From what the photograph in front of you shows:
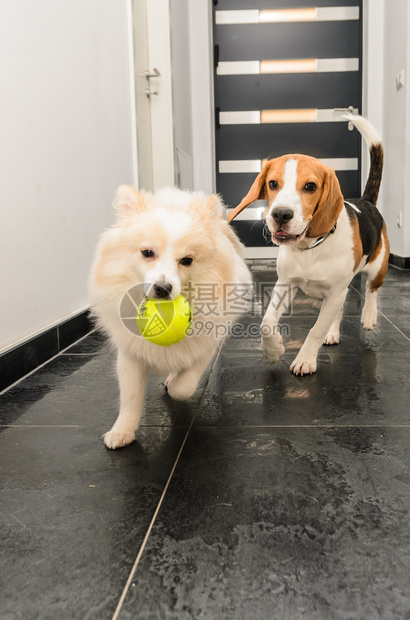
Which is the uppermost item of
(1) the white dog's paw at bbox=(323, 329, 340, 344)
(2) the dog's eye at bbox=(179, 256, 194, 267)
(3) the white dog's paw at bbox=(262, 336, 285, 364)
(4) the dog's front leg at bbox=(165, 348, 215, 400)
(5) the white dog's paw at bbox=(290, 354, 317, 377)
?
(2) the dog's eye at bbox=(179, 256, 194, 267)

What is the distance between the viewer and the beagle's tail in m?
2.65

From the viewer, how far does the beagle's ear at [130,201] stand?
1.54 metres

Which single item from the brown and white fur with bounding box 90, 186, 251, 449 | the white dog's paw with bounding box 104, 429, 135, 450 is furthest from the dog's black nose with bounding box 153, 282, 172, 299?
the white dog's paw with bounding box 104, 429, 135, 450

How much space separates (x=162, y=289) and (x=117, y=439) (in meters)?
0.45

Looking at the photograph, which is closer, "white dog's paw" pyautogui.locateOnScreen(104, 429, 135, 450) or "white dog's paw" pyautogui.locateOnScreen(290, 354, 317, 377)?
"white dog's paw" pyautogui.locateOnScreen(104, 429, 135, 450)

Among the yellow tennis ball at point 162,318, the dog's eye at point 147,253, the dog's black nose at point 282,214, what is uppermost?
the dog's black nose at point 282,214

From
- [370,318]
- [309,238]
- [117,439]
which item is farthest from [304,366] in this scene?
[117,439]

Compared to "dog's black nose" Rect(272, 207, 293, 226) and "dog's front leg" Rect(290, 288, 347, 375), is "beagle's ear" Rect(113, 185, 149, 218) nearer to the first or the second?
"dog's black nose" Rect(272, 207, 293, 226)

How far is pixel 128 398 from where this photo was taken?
153 centimetres

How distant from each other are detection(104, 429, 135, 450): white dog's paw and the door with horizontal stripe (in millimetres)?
5407

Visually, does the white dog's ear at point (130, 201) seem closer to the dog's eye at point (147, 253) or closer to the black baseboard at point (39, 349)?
the dog's eye at point (147, 253)

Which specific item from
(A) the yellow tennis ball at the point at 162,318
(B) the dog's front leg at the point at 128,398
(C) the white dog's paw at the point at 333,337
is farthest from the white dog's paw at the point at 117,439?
(C) the white dog's paw at the point at 333,337

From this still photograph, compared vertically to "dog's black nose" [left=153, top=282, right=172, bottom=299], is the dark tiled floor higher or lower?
lower

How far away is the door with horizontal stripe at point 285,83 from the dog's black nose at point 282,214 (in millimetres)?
4804
